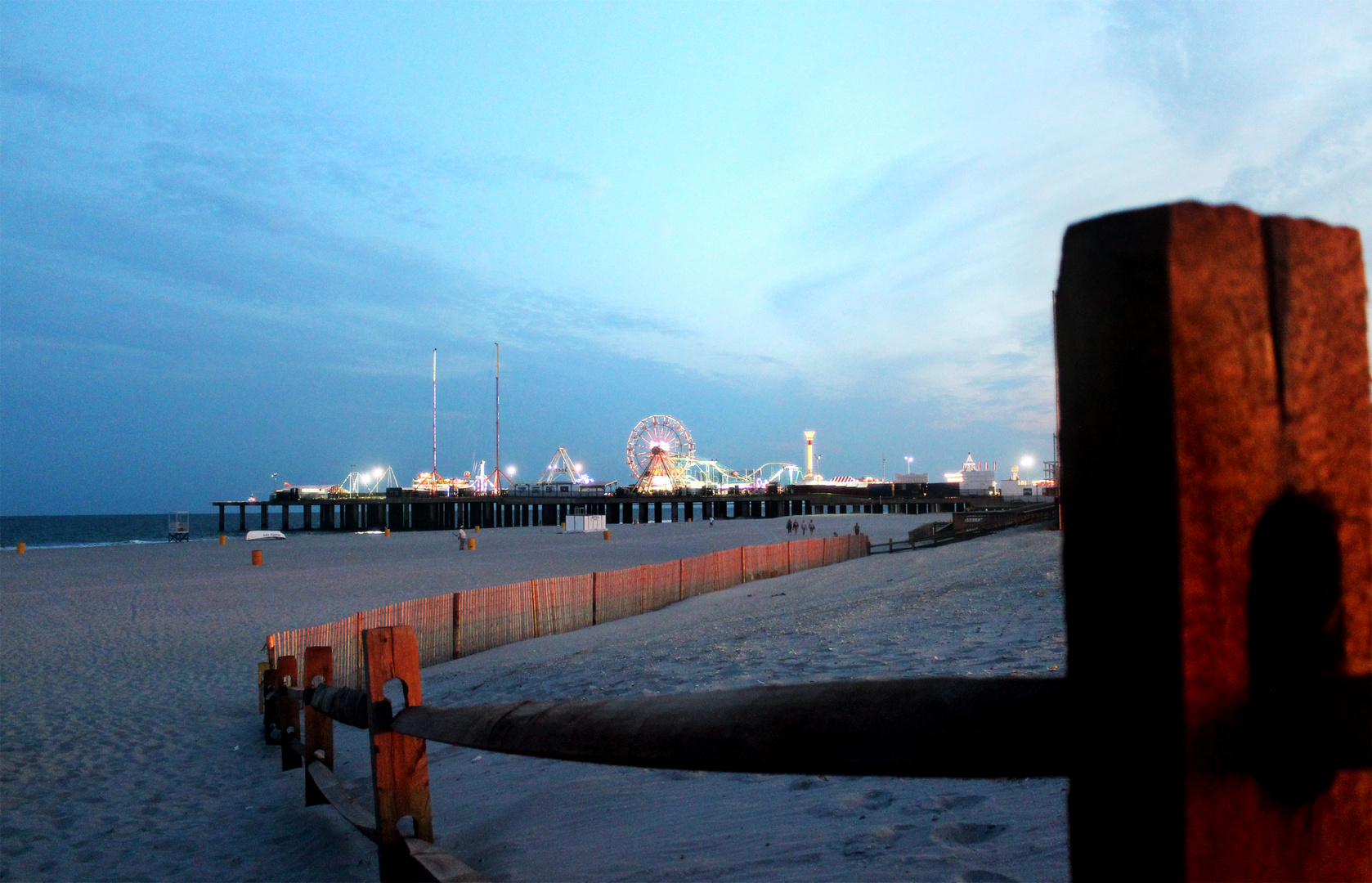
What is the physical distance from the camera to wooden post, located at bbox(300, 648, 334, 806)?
523cm

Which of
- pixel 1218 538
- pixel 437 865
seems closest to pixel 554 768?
pixel 437 865

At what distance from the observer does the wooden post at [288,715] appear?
21.3ft

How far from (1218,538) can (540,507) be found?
98.5 m

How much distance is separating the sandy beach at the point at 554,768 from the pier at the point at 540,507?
221 feet

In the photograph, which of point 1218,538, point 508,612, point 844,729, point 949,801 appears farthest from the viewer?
point 508,612

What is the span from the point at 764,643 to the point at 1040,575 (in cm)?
634

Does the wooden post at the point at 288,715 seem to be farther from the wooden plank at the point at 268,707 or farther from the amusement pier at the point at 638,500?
the amusement pier at the point at 638,500

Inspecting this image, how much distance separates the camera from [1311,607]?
655 millimetres

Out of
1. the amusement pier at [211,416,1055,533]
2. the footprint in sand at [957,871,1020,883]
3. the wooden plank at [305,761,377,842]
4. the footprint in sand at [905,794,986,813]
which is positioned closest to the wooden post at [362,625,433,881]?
the wooden plank at [305,761,377,842]

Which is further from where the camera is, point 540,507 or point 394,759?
point 540,507

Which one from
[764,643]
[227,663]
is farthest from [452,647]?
[764,643]

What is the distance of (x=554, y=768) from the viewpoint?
5242 millimetres

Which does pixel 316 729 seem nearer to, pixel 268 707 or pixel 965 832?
pixel 268 707

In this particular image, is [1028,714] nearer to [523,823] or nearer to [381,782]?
[381,782]
